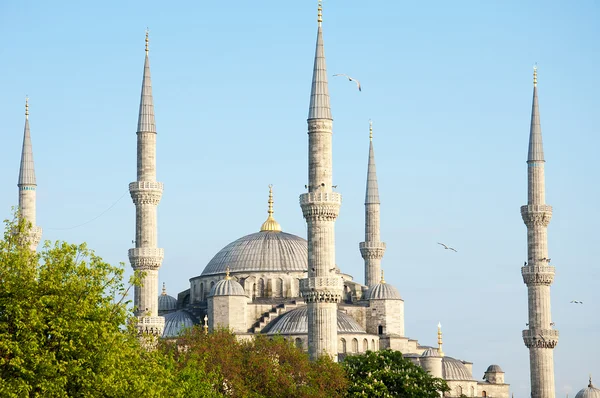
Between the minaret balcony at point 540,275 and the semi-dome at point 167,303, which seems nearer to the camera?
the minaret balcony at point 540,275

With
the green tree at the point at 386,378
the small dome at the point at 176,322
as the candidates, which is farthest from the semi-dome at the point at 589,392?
the green tree at the point at 386,378

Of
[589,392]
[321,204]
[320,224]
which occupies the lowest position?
[589,392]

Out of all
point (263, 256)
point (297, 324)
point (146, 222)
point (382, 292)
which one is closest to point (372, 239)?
point (382, 292)

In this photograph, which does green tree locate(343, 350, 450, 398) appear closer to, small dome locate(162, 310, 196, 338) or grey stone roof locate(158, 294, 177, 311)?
small dome locate(162, 310, 196, 338)

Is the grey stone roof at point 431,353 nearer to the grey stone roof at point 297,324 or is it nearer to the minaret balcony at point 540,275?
the grey stone roof at point 297,324

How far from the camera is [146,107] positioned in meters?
64.8

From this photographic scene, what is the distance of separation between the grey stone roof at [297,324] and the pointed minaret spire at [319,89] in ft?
50.4

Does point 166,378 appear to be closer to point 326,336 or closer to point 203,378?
point 203,378

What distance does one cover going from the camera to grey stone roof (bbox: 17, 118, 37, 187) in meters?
71.8

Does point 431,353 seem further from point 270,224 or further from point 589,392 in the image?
point 589,392

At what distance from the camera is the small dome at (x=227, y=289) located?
71188 millimetres

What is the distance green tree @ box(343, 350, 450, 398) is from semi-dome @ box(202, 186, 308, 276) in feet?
66.4

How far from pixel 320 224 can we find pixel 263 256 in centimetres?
2034

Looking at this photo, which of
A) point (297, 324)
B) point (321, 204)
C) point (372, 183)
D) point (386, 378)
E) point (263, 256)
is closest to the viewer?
point (386, 378)
